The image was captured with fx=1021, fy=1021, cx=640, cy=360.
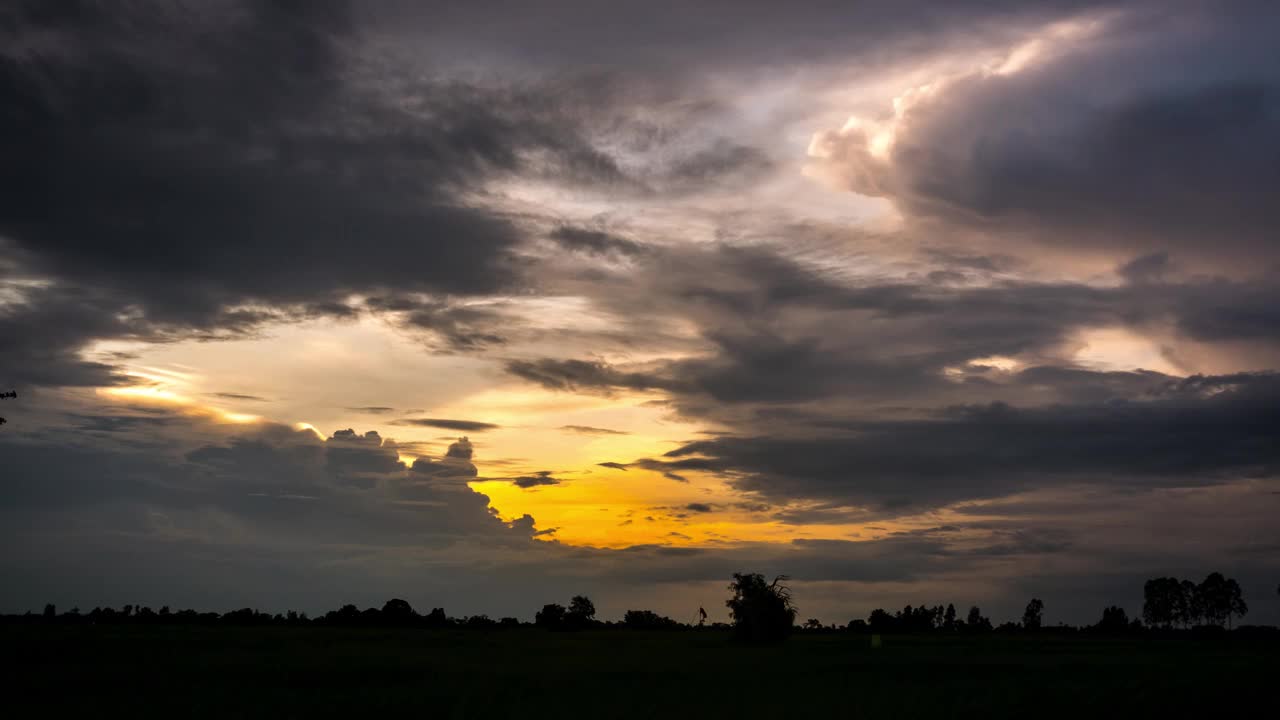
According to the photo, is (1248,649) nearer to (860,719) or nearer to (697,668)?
(697,668)

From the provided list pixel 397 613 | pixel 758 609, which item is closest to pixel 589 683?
pixel 758 609

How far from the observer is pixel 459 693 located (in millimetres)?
56125

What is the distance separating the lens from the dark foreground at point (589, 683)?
5031 centimetres

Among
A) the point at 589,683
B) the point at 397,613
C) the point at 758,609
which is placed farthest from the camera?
the point at 397,613

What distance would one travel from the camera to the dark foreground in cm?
5031

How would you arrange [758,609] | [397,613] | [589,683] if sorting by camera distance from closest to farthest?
1. [589,683]
2. [758,609]
3. [397,613]

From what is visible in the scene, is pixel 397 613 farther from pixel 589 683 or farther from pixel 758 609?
pixel 589 683

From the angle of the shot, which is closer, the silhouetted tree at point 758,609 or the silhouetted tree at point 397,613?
the silhouetted tree at point 758,609

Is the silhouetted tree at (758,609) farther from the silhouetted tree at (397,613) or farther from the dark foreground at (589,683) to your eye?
the silhouetted tree at (397,613)

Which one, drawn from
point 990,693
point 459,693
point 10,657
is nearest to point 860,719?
point 990,693

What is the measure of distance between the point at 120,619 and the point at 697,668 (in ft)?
398

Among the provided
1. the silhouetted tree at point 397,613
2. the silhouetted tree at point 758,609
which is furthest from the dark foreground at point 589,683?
the silhouetted tree at point 397,613

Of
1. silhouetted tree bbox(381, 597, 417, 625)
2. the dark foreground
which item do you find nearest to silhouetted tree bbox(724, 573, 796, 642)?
the dark foreground

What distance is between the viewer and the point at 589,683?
62438 millimetres
